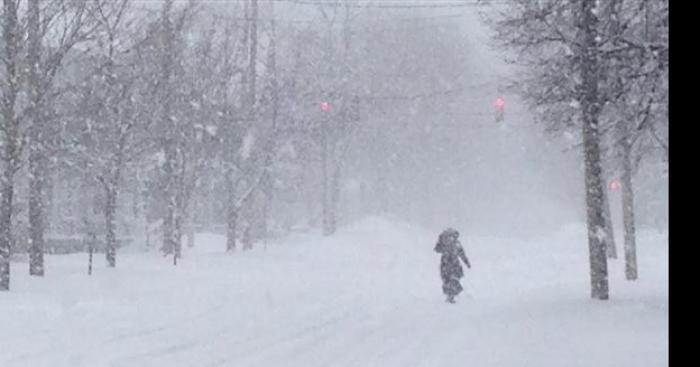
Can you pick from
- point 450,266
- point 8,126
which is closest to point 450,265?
point 450,266

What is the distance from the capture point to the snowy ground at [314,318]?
10.7 metres

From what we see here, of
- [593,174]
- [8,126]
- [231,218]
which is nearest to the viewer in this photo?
[593,174]

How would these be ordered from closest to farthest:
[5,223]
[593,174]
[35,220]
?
[593,174] < [5,223] < [35,220]

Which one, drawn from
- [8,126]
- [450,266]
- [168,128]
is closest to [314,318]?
[450,266]

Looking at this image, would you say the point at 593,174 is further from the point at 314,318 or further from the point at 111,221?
the point at 111,221

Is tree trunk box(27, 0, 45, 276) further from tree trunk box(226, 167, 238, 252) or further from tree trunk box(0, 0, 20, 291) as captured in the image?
tree trunk box(226, 167, 238, 252)

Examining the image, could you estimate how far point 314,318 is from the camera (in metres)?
15.3

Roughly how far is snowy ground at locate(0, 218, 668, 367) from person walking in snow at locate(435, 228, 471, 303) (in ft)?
1.51

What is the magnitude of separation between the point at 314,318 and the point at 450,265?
4706mm

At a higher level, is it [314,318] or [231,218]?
[231,218]

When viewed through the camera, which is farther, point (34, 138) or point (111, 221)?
point (111, 221)

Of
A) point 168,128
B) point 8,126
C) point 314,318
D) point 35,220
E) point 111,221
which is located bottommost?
point 314,318

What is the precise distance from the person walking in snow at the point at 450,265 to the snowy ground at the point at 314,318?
460 mm

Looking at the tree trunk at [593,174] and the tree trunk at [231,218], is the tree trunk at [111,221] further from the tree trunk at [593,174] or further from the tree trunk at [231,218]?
the tree trunk at [593,174]
